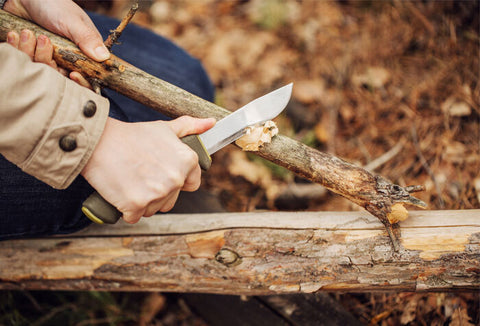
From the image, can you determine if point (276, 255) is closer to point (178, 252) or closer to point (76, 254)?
point (178, 252)

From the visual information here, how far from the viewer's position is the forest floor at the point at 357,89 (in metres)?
2.05

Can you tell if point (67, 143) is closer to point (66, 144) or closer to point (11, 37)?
point (66, 144)

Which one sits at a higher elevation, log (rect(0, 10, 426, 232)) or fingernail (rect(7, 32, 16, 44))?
log (rect(0, 10, 426, 232))

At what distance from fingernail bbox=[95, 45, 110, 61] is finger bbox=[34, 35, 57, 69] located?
0.20m

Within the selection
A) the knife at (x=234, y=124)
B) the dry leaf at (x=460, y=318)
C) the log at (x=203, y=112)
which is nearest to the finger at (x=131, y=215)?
the knife at (x=234, y=124)

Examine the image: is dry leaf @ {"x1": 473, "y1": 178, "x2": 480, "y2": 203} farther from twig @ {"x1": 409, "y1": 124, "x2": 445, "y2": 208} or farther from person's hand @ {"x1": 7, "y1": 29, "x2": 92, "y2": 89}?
person's hand @ {"x1": 7, "y1": 29, "x2": 92, "y2": 89}

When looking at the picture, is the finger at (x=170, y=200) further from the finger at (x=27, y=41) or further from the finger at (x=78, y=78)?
the finger at (x=27, y=41)

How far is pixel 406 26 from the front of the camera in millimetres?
2791

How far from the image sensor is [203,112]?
136 cm

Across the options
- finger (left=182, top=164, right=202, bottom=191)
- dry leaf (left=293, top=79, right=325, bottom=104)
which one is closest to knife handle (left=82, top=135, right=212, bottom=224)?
finger (left=182, top=164, right=202, bottom=191)

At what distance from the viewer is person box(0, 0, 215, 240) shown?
101cm

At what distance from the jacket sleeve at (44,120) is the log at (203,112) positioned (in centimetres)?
28

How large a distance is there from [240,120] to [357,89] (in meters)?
1.85

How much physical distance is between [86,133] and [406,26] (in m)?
2.99
